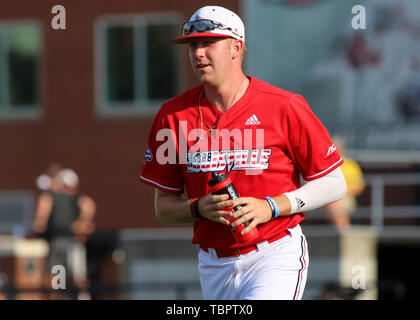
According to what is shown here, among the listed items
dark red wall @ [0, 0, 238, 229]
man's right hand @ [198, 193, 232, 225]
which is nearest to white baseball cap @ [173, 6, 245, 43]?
man's right hand @ [198, 193, 232, 225]

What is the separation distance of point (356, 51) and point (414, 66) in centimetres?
134

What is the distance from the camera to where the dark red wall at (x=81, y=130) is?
65.1ft

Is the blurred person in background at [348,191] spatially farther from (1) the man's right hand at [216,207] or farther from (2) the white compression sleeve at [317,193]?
(1) the man's right hand at [216,207]

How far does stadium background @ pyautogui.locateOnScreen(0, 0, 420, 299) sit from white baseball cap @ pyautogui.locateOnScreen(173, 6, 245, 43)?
10.2 metres

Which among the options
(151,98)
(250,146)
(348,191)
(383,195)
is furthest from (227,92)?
(151,98)

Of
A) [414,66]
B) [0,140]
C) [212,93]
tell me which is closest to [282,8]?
[414,66]

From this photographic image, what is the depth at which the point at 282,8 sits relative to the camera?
18.9 m

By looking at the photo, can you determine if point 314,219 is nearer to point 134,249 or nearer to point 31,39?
point 134,249

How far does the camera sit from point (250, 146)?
5.07m

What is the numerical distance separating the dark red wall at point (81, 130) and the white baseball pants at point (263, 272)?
1450 centimetres

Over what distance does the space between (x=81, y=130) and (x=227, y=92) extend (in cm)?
1552

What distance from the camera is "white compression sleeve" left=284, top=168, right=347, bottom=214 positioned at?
5086 millimetres

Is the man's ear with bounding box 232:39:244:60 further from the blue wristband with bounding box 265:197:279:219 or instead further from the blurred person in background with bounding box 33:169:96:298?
the blurred person in background with bounding box 33:169:96:298

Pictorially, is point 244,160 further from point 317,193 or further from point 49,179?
point 49,179
